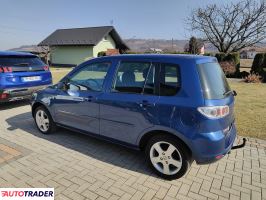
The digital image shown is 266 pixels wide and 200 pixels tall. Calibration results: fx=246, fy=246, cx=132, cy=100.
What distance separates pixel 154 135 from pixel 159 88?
2.30 feet

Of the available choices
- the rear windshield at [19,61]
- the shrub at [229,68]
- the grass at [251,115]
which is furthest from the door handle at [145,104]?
the shrub at [229,68]

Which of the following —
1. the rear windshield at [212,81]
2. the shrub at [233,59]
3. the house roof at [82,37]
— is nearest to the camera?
the rear windshield at [212,81]

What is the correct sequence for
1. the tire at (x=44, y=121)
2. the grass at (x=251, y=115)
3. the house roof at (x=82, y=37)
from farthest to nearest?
the house roof at (x=82, y=37) < the grass at (x=251, y=115) < the tire at (x=44, y=121)

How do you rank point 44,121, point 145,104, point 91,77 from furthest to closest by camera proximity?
point 44,121 → point 91,77 → point 145,104

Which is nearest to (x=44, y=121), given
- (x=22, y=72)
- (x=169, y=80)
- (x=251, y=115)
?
(x=22, y=72)

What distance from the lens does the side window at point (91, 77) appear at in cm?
421

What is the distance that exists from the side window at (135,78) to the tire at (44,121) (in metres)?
2.01

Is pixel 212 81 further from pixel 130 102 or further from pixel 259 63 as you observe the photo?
pixel 259 63

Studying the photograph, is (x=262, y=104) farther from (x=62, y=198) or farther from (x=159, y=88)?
(x=62, y=198)

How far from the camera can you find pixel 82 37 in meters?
32.9

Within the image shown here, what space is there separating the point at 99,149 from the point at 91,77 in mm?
1359

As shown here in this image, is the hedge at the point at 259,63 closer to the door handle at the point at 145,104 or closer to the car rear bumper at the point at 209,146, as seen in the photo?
the car rear bumper at the point at 209,146

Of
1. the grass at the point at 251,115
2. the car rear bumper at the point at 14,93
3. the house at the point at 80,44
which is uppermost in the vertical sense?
the house at the point at 80,44

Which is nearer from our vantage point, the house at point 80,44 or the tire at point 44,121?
the tire at point 44,121
